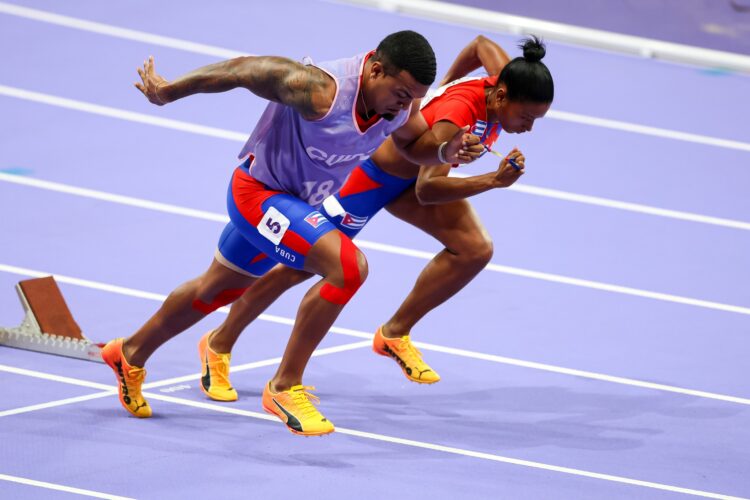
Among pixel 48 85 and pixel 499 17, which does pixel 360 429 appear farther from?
pixel 499 17

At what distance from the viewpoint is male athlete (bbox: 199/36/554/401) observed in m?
6.32

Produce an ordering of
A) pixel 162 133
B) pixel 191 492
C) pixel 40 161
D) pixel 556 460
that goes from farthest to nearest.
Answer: pixel 162 133
pixel 40 161
pixel 556 460
pixel 191 492

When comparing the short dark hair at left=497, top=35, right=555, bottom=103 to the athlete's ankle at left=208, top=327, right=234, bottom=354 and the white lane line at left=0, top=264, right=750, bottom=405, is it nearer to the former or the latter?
the white lane line at left=0, top=264, right=750, bottom=405

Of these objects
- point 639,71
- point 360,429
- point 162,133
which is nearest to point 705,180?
point 639,71

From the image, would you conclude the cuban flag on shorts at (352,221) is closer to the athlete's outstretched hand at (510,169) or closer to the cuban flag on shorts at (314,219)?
the cuban flag on shorts at (314,219)

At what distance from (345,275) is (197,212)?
11.2ft

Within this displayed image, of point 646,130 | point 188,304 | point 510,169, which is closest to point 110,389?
point 188,304

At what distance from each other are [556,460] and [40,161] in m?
4.84

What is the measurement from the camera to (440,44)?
12734mm

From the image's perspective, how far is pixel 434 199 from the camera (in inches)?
257

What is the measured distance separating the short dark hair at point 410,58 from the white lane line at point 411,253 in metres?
3.14

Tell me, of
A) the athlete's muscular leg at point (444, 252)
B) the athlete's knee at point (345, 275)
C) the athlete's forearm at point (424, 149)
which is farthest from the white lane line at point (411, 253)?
the athlete's knee at point (345, 275)

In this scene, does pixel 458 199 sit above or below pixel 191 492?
above

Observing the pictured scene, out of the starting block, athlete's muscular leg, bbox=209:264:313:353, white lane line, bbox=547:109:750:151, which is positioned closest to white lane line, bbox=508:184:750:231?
white lane line, bbox=547:109:750:151
